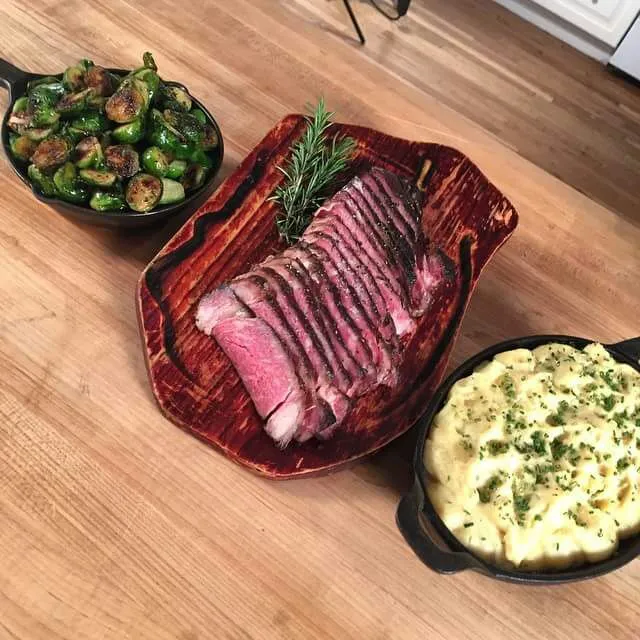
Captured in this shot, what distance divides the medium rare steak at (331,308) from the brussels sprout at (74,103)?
2.02 ft

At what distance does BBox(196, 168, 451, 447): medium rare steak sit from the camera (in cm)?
168

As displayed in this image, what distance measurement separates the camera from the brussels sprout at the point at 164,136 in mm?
1822

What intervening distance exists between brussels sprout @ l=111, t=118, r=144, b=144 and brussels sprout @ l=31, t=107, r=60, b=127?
15cm

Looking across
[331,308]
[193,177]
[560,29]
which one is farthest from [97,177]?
[560,29]

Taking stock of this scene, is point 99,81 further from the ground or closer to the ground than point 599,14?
closer to the ground

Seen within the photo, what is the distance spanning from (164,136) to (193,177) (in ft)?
0.48

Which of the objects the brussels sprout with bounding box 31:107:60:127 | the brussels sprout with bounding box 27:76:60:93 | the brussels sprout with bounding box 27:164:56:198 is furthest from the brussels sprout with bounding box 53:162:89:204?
the brussels sprout with bounding box 27:76:60:93

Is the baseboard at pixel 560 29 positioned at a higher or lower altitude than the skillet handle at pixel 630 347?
higher

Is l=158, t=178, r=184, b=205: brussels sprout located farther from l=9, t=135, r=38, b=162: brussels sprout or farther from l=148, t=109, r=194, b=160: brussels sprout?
l=9, t=135, r=38, b=162: brussels sprout

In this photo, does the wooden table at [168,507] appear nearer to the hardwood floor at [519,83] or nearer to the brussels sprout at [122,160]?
the brussels sprout at [122,160]

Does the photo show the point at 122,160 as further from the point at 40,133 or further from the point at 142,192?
the point at 40,133

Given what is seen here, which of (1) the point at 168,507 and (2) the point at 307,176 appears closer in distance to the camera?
(1) the point at 168,507

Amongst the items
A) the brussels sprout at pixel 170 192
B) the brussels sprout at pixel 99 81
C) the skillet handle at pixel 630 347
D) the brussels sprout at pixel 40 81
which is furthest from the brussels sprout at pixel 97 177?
the skillet handle at pixel 630 347

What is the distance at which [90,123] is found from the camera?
1806 millimetres
